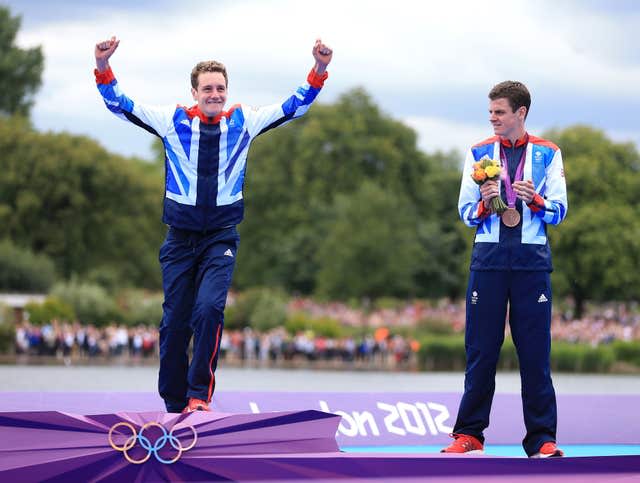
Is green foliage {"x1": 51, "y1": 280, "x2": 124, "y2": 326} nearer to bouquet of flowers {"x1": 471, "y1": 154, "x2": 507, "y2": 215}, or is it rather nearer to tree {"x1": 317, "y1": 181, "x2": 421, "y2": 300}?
tree {"x1": 317, "y1": 181, "x2": 421, "y2": 300}

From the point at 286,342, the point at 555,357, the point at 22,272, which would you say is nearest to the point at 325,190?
the point at 22,272

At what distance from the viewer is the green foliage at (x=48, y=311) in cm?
4644

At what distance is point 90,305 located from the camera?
51000 mm

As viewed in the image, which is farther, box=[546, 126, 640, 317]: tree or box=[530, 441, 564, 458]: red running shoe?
box=[546, 126, 640, 317]: tree

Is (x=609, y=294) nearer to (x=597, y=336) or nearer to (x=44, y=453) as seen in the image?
(x=597, y=336)

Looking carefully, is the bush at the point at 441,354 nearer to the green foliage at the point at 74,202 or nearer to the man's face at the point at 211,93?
the green foliage at the point at 74,202

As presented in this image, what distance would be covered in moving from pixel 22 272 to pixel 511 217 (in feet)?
176

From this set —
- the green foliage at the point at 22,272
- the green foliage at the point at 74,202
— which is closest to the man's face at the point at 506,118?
the green foliage at the point at 22,272

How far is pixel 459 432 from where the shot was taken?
8.29 meters

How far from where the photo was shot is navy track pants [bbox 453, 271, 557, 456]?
8125mm

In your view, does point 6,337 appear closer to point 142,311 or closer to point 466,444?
point 142,311

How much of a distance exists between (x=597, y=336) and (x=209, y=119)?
38846 millimetres

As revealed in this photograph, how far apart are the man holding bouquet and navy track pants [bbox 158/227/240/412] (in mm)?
1712

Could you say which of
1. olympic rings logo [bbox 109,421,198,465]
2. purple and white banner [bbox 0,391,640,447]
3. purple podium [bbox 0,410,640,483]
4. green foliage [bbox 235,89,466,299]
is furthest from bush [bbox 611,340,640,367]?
olympic rings logo [bbox 109,421,198,465]
